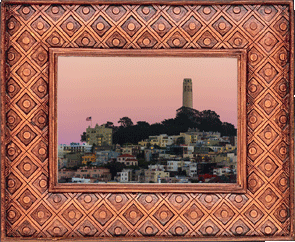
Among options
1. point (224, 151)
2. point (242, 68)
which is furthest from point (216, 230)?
point (242, 68)

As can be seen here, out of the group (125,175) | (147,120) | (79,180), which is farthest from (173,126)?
(79,180)

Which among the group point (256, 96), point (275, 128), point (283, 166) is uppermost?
point (256, 96)

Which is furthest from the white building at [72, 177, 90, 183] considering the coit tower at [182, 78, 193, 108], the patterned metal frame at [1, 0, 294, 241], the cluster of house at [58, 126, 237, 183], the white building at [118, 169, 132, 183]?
the coit tower at [182, 78, 193, 108]

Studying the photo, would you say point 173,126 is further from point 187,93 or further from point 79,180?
point 79,180

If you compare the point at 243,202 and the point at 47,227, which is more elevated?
the point at 243,202

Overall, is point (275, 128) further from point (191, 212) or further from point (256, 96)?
point (191, 212)
